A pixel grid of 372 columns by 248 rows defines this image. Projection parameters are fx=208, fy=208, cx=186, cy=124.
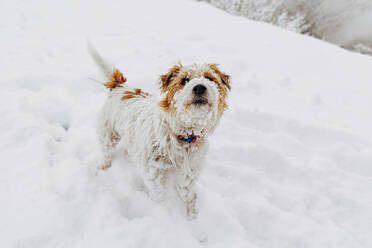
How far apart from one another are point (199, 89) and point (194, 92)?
49 millimetres

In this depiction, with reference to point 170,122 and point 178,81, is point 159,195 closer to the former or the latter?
point 170,122

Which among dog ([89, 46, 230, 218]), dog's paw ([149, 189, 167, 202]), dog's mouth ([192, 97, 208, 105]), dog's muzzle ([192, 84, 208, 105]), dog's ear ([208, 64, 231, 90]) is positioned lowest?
dog's paw ([149, 189, 167, 202])

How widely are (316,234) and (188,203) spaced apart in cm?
154

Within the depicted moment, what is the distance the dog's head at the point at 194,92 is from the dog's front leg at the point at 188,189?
0.71 metres

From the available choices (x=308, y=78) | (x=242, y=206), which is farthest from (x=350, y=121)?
(x=242, y=206)

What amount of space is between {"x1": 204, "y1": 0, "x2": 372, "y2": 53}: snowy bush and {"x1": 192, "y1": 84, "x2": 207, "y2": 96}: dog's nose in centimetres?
1201

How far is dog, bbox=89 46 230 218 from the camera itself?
1849mm

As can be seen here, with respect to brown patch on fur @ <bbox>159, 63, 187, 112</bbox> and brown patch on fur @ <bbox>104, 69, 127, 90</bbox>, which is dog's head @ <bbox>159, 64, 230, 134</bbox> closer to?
brown patch on fur @ <bbox>159, 63, 187, 112</bbox>

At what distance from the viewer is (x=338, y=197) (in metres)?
2.79

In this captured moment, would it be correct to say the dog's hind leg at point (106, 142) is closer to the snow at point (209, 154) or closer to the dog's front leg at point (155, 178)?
the snow at point (209, 154)

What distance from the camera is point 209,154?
3.21 metres

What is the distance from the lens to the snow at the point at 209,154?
224 centimetres

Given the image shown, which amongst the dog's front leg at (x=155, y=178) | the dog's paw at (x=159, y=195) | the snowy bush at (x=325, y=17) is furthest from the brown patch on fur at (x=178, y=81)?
the snowy bush at (x=325, y=17)

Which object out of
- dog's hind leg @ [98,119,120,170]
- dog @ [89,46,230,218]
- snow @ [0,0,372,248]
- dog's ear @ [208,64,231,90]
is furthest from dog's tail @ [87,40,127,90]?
dog's ear @ [208,64,231,90]
